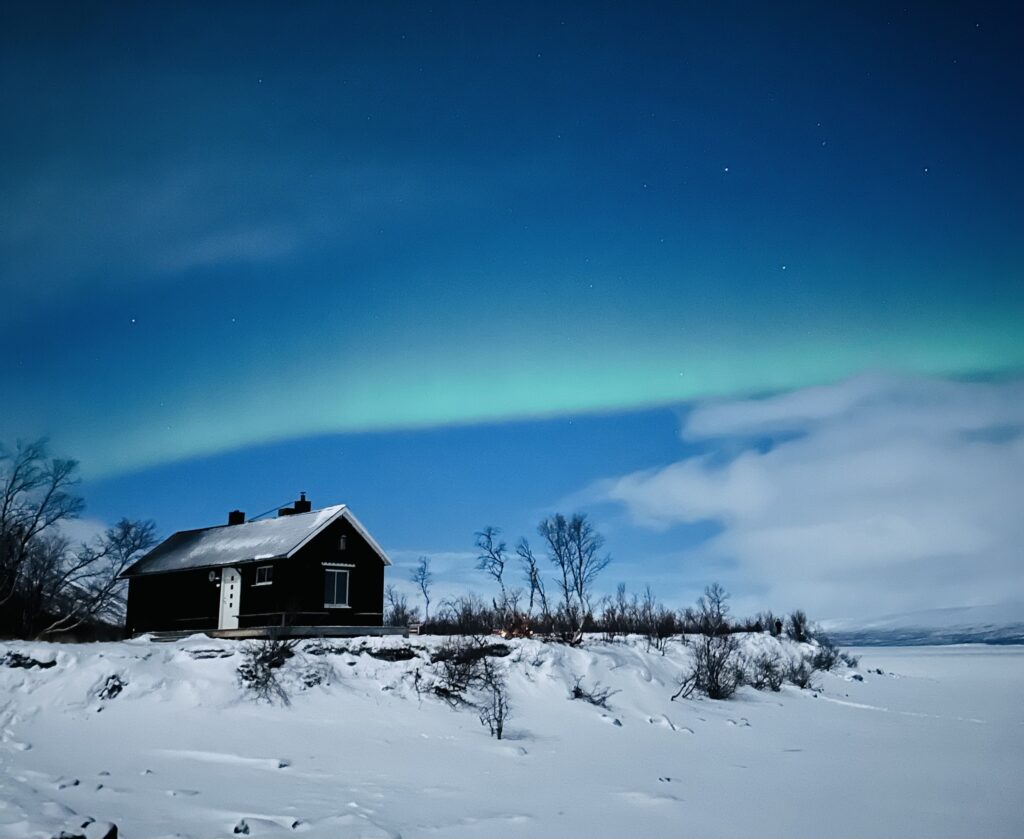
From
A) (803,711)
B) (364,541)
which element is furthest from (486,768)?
(364,541)

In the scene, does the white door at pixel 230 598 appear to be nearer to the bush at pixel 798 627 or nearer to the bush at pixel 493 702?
the bush at pixel 493 702

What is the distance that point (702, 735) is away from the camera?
16.9m

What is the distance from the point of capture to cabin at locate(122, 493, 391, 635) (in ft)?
93.6

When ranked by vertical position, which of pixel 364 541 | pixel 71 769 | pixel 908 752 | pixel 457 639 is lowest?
pixel 908 752

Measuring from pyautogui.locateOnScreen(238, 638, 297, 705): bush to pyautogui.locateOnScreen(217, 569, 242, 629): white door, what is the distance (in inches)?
503

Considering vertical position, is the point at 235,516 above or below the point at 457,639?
above

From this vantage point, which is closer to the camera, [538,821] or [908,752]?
[538,821]

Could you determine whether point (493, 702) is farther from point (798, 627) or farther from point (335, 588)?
point (798, 627)

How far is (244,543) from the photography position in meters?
30.6

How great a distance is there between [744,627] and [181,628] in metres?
34.3

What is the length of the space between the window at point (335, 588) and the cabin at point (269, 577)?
0.04 metres

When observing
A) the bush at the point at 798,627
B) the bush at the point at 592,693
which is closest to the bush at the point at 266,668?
the bush at the point at 592,693

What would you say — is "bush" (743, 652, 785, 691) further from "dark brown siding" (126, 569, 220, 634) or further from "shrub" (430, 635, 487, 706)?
"dark brown siding" (126, 569, 220, 634)

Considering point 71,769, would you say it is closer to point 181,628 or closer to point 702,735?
point 702,735
